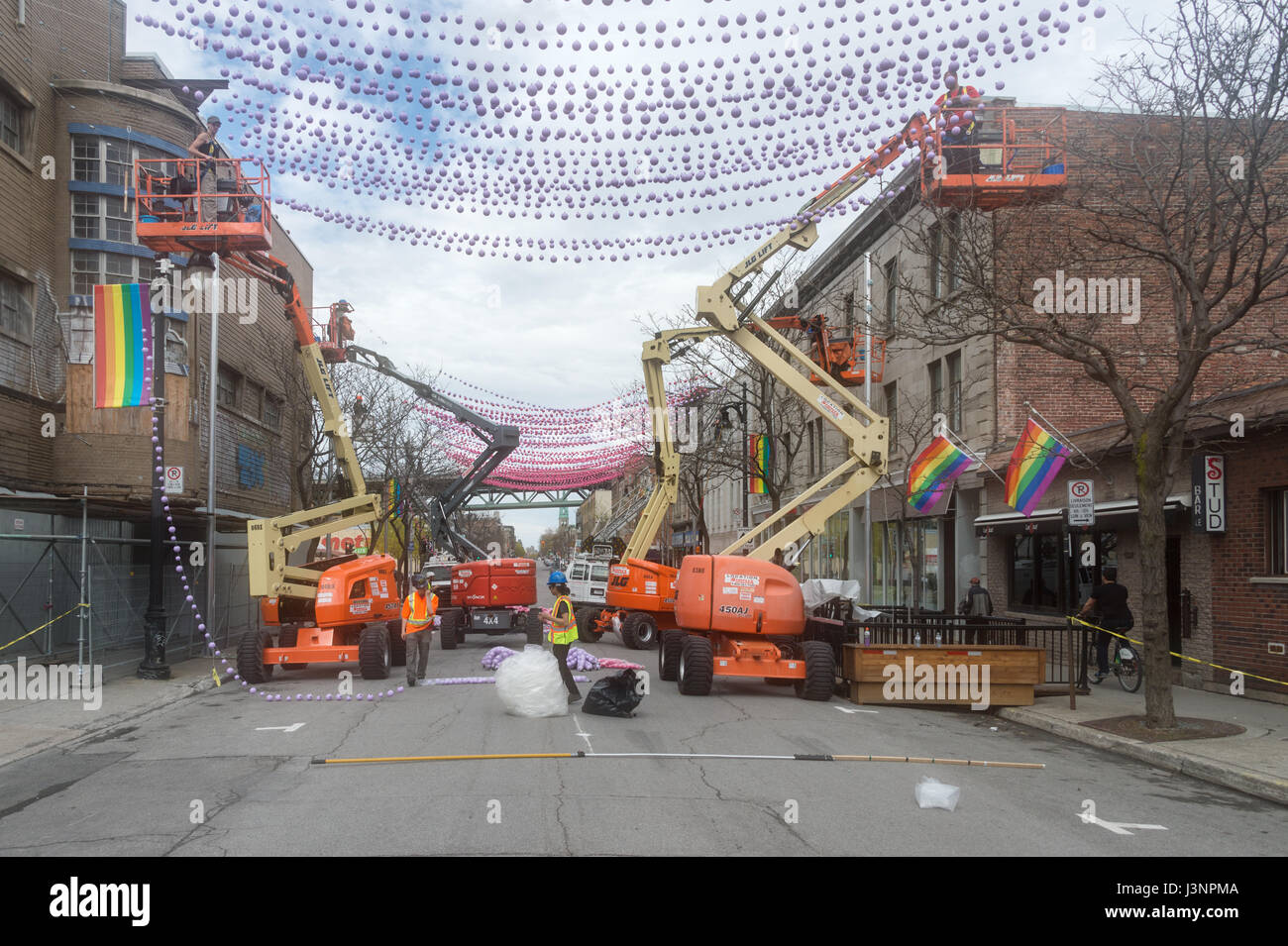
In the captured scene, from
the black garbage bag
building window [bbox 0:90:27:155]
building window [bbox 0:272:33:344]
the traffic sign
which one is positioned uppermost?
building window [bbox 0:90:27:155]

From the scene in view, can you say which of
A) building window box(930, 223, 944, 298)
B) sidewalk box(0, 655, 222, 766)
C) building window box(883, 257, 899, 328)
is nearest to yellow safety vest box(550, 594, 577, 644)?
sidewalk box(0, 655, 222, 766)

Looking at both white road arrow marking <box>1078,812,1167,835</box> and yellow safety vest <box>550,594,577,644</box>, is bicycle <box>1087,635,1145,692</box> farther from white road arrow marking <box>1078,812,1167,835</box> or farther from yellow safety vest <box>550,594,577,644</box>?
yellow safety vest <box>550,594,577,644</box>

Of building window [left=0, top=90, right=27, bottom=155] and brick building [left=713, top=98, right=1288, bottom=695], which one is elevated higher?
building window [left=0, top=90, right=27, bottom=155]

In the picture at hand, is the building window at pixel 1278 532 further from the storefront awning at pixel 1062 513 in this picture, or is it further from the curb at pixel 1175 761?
the curb at pixel 1175 761

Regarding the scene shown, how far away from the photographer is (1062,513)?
18312 millimetres

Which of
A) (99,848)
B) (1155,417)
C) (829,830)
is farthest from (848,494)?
(99,848)

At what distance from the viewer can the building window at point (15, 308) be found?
17.8m

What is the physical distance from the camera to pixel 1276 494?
13969 millimetres

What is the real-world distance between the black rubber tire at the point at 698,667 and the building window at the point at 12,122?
15.2 metres

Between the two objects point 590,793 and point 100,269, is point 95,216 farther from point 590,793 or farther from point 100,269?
point 590,793

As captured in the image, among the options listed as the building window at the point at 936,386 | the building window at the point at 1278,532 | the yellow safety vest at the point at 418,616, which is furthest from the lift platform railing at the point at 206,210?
the building window at the point at 936,386

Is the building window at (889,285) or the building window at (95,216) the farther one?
the building window at (889,285)

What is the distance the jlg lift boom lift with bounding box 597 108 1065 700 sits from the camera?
13555 millimetres

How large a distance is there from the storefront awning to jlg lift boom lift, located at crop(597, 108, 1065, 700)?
13.7 ft
